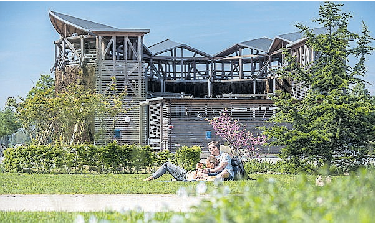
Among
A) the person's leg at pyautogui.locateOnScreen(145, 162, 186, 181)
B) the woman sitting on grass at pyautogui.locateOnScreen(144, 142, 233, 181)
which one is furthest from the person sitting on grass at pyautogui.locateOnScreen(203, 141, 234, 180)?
the person's leg at pyautogui.locateOnScreen(145, 162, 186, 181)

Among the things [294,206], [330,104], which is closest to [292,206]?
[294,206]

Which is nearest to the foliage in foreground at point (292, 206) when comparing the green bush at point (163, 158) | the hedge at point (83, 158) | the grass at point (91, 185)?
the grass at point (91, 185)

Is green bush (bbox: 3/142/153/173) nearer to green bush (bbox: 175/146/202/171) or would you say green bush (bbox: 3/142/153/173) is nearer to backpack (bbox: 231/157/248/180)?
green bush (bbox: 175/146/202/171)

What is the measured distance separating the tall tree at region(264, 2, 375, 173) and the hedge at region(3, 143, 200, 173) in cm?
490

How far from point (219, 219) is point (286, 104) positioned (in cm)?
1103

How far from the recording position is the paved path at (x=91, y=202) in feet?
31.6

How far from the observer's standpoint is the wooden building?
1282 inches

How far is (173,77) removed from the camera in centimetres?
4809

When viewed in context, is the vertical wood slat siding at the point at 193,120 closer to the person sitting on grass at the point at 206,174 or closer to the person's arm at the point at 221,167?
the person sitting on grass at the point at 206,174

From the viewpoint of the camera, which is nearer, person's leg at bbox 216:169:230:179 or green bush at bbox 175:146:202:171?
person's leg at bbox 216:169:230:179

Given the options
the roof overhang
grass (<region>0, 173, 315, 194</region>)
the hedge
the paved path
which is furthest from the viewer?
the roof overhang

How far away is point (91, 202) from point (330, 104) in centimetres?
758

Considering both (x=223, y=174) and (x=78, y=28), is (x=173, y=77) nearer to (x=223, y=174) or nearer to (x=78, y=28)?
(x=78, y=28)

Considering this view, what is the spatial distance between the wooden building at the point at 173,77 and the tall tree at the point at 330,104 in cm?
1011
